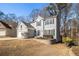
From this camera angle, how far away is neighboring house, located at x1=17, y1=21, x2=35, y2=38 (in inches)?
284

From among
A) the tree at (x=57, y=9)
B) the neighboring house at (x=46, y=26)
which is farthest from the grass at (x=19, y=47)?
the tree at (x=57, y=9)

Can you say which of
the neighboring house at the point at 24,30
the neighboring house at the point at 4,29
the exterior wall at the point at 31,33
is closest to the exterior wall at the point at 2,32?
the neighboring house at the point at 4,29

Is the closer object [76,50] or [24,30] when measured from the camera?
[76,50]

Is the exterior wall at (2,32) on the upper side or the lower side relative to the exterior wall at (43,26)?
lower

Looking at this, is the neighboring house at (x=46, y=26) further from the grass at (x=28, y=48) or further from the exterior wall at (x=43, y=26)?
the grass at (x=28, y=48)

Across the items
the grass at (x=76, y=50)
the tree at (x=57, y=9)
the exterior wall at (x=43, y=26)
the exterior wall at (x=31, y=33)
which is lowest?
the grass at (x=76, y=50)

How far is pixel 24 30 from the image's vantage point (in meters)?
7.26

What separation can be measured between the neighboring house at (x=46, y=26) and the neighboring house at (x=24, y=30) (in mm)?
54

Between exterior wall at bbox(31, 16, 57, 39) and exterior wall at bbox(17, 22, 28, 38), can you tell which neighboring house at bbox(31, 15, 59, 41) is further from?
exterior wall at bbox(17, 22, 28, 38)

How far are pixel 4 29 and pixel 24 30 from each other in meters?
0.24

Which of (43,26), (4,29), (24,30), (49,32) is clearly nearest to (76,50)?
(49,32)

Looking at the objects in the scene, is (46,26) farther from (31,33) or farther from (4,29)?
(4,29)

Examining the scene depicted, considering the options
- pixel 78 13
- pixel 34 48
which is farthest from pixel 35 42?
pixel 78 13

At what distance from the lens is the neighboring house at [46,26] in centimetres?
720
